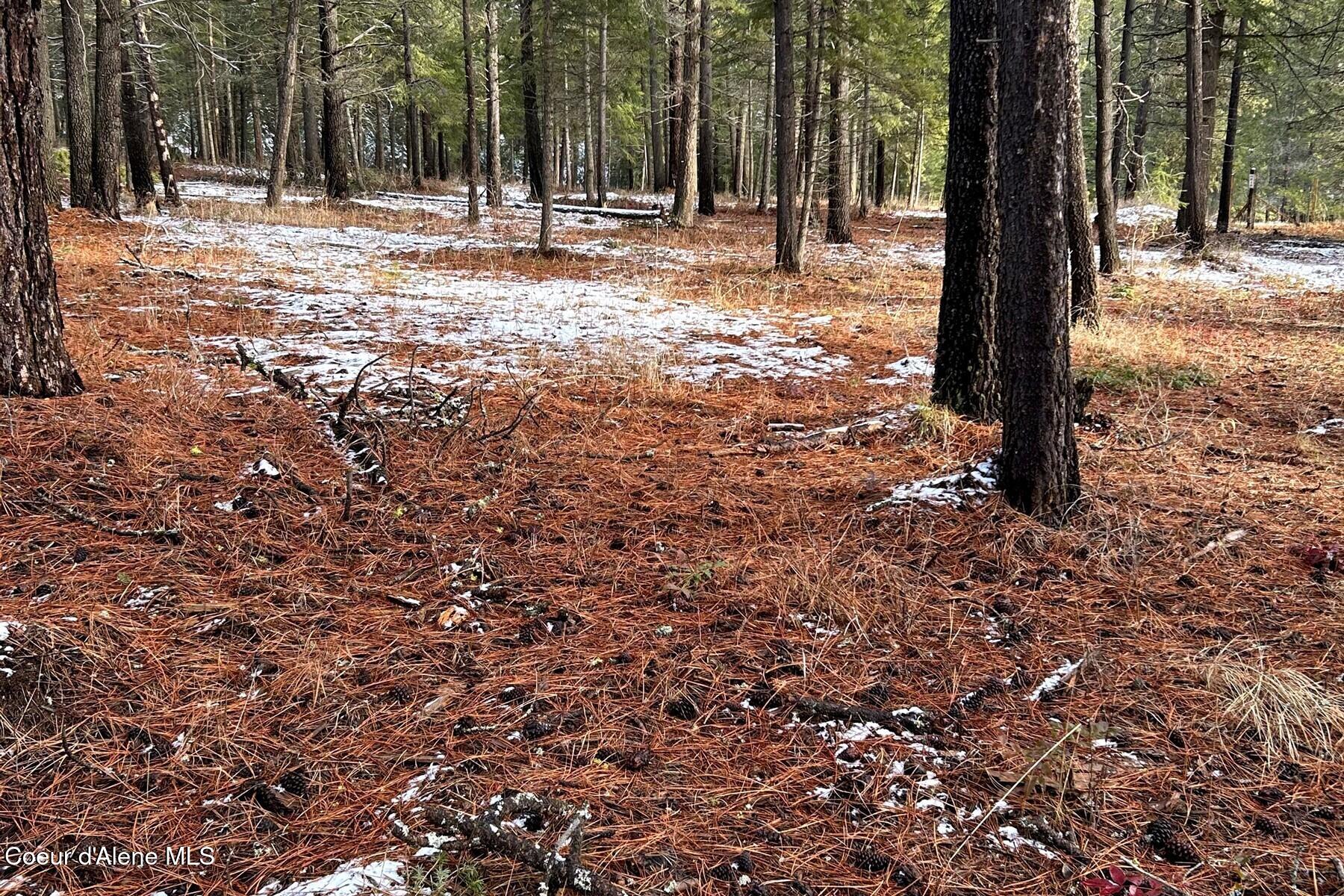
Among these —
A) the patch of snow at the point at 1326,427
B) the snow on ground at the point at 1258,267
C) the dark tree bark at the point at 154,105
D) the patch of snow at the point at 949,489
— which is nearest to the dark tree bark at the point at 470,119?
the dark tree bark at the point at 154,105

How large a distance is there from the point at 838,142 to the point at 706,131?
28.0 feet

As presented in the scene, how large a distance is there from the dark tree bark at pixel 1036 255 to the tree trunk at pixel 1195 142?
42.1 feet

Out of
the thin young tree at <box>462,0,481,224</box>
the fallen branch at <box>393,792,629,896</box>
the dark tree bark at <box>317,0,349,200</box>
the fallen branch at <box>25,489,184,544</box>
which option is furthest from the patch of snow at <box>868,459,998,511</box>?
the dark tree bark at <box>317,0,349,200</box>

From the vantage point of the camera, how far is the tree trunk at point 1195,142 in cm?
1381

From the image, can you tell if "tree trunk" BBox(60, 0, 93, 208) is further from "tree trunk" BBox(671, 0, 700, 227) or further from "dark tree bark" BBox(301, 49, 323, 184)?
"tree trunk" BBox(671, 0, 700, 227)

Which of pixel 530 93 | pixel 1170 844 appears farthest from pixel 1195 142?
pixel 1170 844

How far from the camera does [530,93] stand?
19.0 m

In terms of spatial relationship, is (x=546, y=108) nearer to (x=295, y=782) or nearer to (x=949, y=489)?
(x=949, y=489)

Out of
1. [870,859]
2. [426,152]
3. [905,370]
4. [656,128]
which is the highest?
[426,152]

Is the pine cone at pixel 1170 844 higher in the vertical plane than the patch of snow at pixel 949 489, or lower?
lower

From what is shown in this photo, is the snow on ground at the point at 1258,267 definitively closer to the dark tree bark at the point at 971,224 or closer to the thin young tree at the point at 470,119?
the dark tree bark at the point at 971,224

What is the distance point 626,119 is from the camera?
1029 inches

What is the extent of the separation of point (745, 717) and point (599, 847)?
0.69 metres

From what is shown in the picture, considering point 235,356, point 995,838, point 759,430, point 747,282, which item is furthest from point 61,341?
point 747,282
